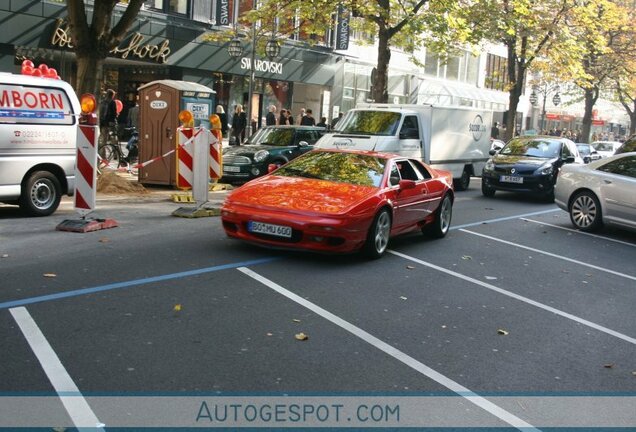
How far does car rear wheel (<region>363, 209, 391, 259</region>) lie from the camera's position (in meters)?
8.45

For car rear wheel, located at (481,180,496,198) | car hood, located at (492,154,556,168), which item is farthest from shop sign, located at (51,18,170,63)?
car hood, located at (492,154,556,168)

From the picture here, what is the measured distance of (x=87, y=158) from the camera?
9492 millimetres

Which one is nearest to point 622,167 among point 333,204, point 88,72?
point 333,204

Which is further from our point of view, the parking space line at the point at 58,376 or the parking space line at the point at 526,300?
the parking space line at the point at 526,300

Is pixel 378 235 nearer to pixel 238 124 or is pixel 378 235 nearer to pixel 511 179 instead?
pixel 511 179

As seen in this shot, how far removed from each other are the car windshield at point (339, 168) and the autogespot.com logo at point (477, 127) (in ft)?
36.4

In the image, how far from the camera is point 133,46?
2450 cm

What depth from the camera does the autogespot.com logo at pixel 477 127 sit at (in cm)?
2011

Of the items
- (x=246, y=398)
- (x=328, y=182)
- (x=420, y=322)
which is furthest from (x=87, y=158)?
(x=246, y=398)

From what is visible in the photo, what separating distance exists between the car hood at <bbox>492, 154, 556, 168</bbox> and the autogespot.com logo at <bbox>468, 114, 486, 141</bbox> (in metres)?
2.04

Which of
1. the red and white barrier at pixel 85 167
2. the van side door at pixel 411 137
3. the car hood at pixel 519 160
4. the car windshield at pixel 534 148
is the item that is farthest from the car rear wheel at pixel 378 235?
the car windshield at pixel 534 148

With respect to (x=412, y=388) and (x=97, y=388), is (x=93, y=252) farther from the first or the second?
(x=412, y=388)

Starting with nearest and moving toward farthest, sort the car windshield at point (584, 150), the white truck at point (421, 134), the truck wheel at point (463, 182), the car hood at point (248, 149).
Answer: the white truck at point (421, 134), the car hood at point (248, 149), the truck wheel at point (463, 182), the car windshield at point (584, 150)

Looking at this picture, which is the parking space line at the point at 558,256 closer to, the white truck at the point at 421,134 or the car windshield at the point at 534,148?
the white truck at the point at 421,134
